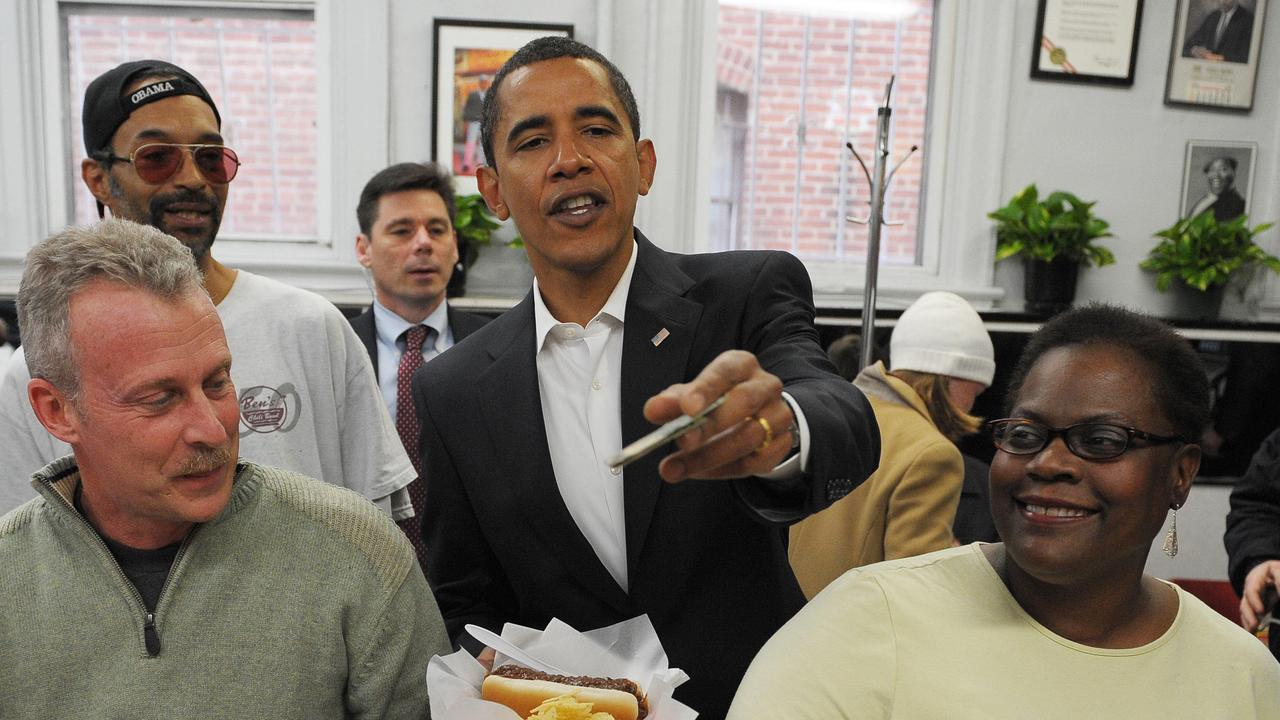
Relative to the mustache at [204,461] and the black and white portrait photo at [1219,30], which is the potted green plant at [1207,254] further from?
the mustache at [204,461]

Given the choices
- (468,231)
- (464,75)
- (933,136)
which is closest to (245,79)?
(464,75)

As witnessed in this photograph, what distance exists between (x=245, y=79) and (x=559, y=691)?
13.9ft

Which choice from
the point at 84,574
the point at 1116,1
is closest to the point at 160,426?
the point at 84,574

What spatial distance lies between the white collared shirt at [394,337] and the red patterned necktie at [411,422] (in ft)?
0.07

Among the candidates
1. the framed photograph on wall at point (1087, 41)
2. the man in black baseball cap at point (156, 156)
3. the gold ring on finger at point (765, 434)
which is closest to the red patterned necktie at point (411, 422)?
the man in black baseball cap at point (156, 156)

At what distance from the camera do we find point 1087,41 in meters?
4.91

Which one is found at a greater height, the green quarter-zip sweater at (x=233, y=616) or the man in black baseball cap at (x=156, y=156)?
the man in black baseball cap at (x=156, y=156)

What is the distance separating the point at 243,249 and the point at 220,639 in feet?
12.4

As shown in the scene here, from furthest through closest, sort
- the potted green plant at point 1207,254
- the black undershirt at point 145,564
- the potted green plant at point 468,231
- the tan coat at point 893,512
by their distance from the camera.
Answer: the potted green plant at point 1207,254, the potted green plant at point 468,231, the tan coat at point 893,512, the black undershirt at point 145,564

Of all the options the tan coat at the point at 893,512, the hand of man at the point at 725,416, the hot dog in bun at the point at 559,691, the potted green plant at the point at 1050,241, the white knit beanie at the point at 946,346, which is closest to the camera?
the hand of man at the point at 725,416

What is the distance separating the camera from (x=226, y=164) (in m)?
2.00

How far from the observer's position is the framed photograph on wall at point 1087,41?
4.86 metres

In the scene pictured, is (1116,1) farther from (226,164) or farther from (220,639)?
(220,639)

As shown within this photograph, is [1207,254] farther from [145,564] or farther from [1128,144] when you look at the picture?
[145,564]
